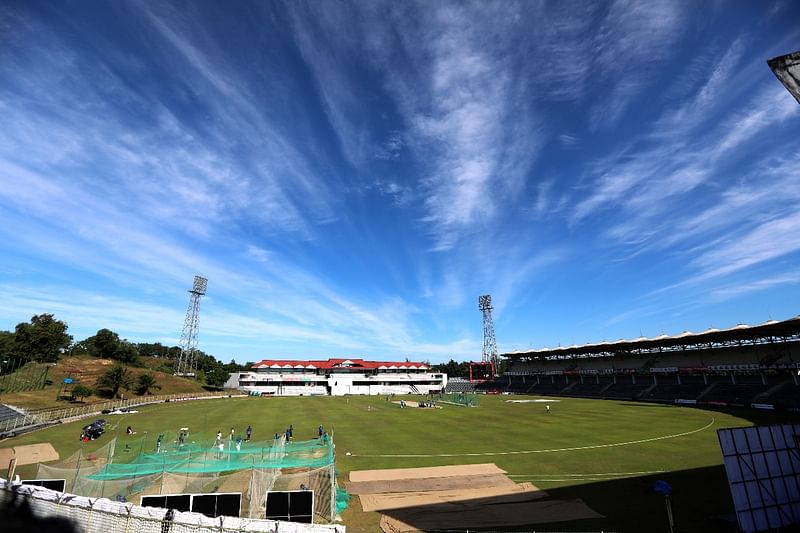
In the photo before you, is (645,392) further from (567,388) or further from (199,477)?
(199,477)

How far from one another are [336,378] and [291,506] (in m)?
117

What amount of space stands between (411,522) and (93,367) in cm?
12217

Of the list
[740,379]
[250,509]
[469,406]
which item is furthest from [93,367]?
[740,379]

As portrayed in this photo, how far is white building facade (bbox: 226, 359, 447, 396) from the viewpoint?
4820 inches

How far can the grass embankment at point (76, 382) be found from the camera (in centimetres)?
6638

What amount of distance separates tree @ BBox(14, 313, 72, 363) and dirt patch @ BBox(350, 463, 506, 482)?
11627 centimetres

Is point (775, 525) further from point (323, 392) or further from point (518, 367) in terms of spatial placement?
point (518, 367)

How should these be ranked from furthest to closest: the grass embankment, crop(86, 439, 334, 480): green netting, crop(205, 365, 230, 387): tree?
crop(205, 365, 230, 387): tree < the grass embankment < crop(86, 439, 334, 480): green netting

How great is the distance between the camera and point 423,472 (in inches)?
988

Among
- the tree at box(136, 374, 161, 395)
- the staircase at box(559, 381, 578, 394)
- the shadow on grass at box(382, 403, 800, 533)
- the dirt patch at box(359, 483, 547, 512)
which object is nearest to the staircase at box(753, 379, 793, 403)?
the staircase at box(559, 381, 578, 394)

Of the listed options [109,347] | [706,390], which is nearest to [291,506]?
[706,390]

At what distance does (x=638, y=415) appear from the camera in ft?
171

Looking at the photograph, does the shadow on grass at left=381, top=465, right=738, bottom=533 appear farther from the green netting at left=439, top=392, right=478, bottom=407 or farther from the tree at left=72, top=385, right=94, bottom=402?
the tree at left=72, top=385, right=94, bottom=402

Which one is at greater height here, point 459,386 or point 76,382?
point 76,382
